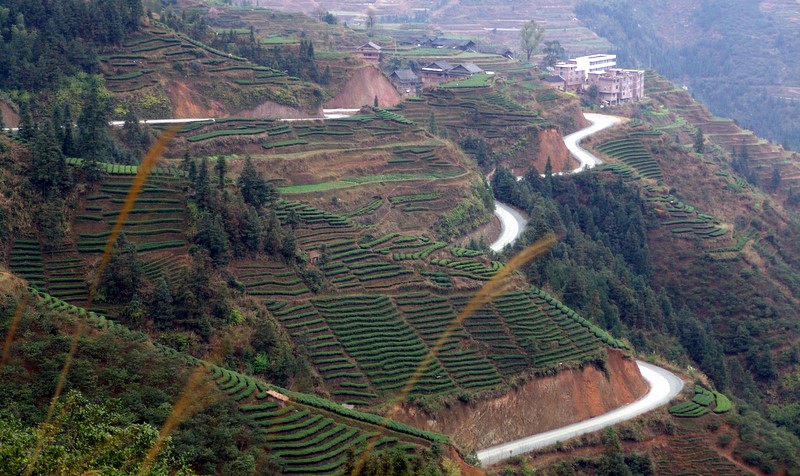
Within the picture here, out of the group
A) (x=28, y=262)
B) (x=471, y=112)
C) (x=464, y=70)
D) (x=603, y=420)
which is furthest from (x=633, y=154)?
(x=28, y=262)

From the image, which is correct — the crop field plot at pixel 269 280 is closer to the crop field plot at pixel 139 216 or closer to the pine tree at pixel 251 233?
the pine tree at pixel 251 233

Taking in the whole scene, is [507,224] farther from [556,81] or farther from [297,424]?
[556,81]

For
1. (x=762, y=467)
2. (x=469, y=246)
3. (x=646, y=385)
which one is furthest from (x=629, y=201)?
(x=762, y=467)

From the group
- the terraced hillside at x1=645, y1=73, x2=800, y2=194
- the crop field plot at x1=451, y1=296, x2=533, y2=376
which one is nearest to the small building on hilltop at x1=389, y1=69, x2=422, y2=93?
the terraced hillside at x1=645, y1=73, x2=800, y2=194

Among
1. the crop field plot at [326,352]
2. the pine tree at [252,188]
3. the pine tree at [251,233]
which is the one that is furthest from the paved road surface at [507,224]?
the crop field plot at [326,352]

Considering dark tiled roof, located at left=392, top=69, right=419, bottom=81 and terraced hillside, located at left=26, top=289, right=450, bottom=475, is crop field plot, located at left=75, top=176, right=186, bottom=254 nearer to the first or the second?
terraced hillside, located at left=26, top=289, right=450, bottom=475

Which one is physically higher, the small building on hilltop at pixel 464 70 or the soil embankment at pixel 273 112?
the soil embankment at pixel 273 112

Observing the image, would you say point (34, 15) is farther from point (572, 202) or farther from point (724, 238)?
point (724, 238)
